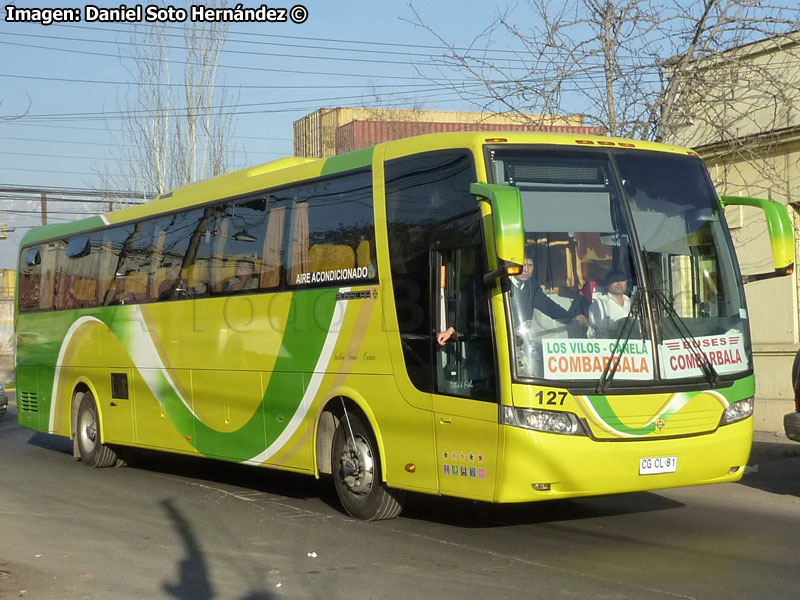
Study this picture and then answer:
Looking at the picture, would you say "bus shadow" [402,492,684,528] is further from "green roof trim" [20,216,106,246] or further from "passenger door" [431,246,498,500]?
"green roof trim" [20,216,106,246]

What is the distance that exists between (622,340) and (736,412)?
1318mm

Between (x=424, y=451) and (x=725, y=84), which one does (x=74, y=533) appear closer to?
(x=424, y=451)

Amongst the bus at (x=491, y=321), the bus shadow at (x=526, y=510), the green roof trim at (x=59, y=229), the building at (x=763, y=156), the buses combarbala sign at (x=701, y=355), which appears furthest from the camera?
the building at (x=763, y=156)

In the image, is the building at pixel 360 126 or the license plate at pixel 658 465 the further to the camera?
the building at pixel 360 126

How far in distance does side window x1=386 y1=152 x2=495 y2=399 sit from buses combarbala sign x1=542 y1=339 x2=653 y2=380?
18.6 inches

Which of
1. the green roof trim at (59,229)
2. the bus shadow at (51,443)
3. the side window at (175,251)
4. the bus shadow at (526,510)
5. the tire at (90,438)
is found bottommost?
the bus shadow at (526,510)

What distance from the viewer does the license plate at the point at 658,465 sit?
337 inches

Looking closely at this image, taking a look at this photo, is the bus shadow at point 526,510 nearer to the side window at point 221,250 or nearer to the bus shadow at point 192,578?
the bus shadow at point 192,578

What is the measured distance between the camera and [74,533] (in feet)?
32.2

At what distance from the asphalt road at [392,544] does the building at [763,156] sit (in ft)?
14.1

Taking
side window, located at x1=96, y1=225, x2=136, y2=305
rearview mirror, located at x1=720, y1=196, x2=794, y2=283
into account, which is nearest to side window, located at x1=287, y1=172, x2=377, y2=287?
rearview mirror, located at x1=720, y1=196, x2=794, y2=283

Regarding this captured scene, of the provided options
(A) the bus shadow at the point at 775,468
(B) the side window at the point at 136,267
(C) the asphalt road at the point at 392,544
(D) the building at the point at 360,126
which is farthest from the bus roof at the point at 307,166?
(D) the building at the point at 360,126

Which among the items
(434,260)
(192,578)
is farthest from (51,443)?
(192,578)

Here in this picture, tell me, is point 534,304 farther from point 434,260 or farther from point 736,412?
point 736,412
